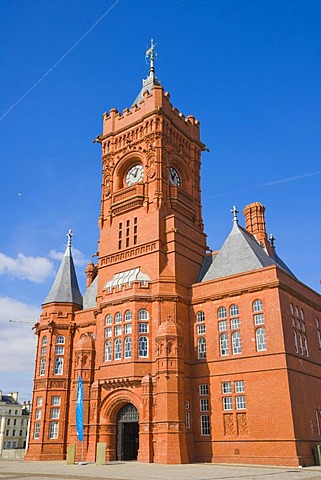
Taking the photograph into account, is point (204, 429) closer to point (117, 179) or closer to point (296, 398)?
point (296, 398)

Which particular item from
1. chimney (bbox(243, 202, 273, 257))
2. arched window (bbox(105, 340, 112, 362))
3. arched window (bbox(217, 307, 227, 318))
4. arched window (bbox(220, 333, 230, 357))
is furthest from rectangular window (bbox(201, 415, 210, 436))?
chimney (bbox(243, 202, 273, 257))

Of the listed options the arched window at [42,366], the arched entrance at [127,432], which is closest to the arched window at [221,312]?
the arched entrance at [127,432]

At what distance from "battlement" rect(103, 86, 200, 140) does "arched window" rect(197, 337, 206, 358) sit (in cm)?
2115

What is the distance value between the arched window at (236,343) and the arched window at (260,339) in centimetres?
139

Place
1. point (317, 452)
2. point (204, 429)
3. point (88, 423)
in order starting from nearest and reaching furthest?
1. point (317, 452)
2. point (204, 429)
3. point (88, 423)

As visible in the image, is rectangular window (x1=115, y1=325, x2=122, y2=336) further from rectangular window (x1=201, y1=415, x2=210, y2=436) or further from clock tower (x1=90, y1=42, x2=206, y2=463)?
rectangular window (x1=201, y1=415, x2=210, y2=436)

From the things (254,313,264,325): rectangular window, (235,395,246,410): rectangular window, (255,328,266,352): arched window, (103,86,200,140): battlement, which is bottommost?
(235,395,246,410): rectangular window

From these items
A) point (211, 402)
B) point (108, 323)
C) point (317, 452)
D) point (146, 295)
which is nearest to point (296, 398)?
point (317, 452)

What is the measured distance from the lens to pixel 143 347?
1363 inches

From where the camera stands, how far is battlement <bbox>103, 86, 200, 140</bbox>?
4366 centimetres

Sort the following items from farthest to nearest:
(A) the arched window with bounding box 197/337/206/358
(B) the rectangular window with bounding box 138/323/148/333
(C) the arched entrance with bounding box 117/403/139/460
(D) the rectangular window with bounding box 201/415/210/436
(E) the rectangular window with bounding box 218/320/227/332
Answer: (B) the rectangular window with bounding box 138/323/148/333
(A) the arched window with bounding box 197/337/206/358
(E) the rectangular window with bounding box 218/320/227/332
(C) the arched entrance with bounding box 117/403/139/460
(D) the rectangular window with bounding box 201/415/210/436

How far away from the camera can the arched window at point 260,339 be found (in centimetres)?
3158

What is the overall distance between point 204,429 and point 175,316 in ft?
27.1

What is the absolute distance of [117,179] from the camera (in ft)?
146
